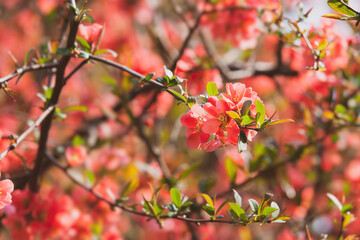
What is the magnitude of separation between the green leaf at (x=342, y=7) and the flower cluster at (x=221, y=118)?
25 centimetres

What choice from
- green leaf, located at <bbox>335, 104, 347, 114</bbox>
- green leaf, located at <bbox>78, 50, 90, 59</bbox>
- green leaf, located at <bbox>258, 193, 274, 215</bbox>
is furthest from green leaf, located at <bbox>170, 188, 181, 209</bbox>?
green leaf, located at <bbox>335, 104, 347, 114</bbox>

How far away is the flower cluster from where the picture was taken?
0.67m

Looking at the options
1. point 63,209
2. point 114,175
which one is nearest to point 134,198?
point 114,175

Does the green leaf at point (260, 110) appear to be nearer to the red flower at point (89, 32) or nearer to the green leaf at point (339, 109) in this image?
the red flower at point (89, 32)

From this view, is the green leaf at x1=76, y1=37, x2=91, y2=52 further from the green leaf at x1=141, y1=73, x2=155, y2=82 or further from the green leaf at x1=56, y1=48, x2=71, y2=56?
the green leaf at x1=141, y1=73, x2=155, y2=82

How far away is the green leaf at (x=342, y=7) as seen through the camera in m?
0.74

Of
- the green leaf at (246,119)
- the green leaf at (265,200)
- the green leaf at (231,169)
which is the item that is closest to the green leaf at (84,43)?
the green leaf at (246,119)

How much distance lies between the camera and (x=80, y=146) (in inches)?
52.2

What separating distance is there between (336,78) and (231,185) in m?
0.64

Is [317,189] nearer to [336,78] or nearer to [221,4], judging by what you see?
[336,78]

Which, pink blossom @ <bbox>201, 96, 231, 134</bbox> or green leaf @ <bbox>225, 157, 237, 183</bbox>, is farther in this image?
green leaf @ <bbox>225, 157, 237, 183</bbox>

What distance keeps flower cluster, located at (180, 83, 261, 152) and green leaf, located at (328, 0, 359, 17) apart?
253 millimetres

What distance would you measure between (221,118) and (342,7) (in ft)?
1.15

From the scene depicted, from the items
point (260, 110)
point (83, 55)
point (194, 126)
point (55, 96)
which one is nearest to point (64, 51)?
point (83, 55)
